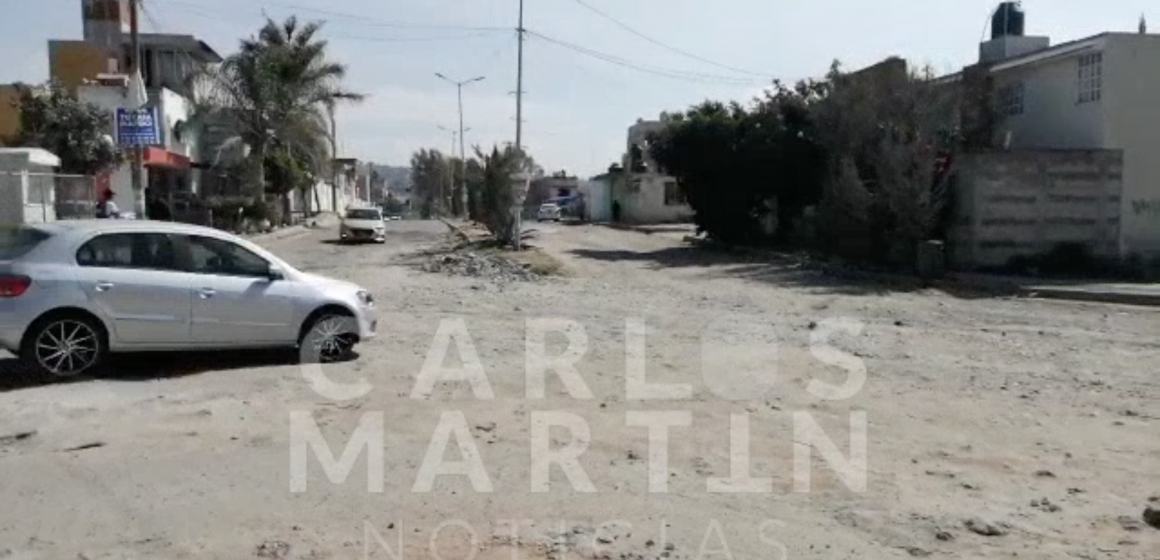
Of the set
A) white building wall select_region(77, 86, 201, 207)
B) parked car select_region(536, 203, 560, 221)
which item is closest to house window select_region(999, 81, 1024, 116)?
white building wall select_region(77, 86, 201, 207)

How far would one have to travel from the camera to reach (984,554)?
→ 18.1ft

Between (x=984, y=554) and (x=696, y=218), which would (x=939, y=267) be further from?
(x=984, y=554)

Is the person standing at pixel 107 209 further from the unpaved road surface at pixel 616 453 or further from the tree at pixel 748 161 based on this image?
the tree at pixel 748 161

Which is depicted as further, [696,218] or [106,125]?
[696,218]

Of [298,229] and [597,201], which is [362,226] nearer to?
[298,229]

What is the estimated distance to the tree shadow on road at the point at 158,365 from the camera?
10.0 metres

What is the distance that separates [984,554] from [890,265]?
20574 mm

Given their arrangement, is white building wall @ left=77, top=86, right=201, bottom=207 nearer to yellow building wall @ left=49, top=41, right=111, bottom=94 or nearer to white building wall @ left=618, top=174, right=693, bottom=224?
yellow building wall @ left=49, top=41, right=111, bottom=94

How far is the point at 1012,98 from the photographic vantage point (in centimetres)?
2864

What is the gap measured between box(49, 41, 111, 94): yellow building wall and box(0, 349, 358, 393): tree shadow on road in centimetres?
4006

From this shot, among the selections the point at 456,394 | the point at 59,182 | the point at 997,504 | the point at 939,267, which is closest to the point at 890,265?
the point at 939,267

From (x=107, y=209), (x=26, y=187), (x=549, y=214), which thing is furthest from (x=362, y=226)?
(x=549, y=214)

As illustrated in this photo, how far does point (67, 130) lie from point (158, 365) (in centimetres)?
2550

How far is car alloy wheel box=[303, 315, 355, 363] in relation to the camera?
11133 millimetres
